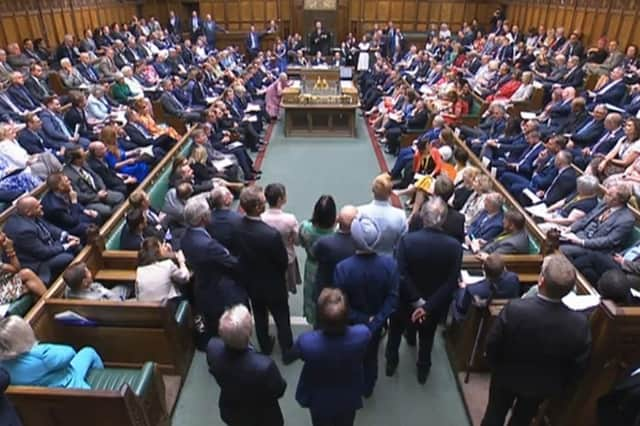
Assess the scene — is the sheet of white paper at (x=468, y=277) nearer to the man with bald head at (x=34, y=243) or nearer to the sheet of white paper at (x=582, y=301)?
the sheet of white paper at (x=582, y=301)

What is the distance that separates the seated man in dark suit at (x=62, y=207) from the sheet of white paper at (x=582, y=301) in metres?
3.68

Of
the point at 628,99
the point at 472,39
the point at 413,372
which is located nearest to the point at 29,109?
the point at 413,372

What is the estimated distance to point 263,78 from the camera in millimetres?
10000

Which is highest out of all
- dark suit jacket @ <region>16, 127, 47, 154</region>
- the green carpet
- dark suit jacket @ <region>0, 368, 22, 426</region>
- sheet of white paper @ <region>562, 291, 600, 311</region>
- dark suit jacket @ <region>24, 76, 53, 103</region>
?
dark suit jacket @ <region>24, 76, 53, 103</region>

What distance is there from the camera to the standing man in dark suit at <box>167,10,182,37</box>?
1477cm

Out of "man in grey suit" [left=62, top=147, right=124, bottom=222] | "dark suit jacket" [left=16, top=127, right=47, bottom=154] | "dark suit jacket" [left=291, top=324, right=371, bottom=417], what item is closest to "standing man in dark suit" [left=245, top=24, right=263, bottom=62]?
"dark suit jacket" [left=16, top=127, right=47, bottom=154]

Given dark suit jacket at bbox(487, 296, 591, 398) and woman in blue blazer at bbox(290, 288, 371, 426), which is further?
dark suit jacket at bbox(487, 296, 591, 398)

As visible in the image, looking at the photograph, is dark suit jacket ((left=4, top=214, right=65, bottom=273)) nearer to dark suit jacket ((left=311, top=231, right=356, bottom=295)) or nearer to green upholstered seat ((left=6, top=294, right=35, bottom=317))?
green upholstered seat ((left=6, top=294, right=35, bottom=317))

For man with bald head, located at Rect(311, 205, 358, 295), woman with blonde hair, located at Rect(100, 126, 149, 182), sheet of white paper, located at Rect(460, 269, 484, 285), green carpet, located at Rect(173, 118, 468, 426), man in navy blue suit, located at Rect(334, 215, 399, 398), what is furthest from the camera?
woman with blonde hair, located at Rect(100, 126, 149, 182)

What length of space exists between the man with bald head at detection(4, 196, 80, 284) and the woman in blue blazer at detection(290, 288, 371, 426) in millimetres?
2424

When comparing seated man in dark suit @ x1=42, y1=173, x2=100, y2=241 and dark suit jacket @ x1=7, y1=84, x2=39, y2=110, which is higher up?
dark suit jacket @ x1=7, y1=84, x2=39, y2=110

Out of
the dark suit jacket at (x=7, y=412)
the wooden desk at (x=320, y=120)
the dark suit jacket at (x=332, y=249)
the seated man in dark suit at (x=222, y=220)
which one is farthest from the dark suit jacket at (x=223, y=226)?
the wooden desk at (x=320, y=120)

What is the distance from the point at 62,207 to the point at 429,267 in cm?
314

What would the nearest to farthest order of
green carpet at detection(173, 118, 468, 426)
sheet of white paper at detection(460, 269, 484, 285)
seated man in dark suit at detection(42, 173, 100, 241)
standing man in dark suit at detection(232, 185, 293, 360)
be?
standing man in dark suit at detection(232, 185, 293, 360), green carpet at detection(173, 118, 468, 426), sheet of white paper at detection(460, 269, 484, 285), seated man in dark suit at detection(42, 173, 100, 241)
